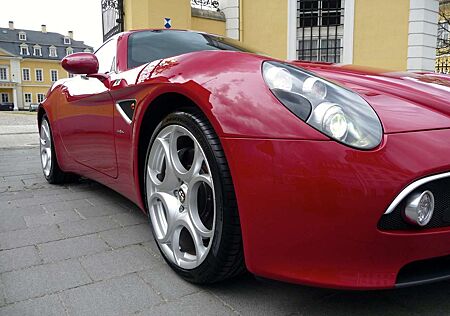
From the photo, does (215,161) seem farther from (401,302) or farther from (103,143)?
(103,143)

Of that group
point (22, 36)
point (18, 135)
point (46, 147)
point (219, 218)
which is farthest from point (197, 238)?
point (22, 36)

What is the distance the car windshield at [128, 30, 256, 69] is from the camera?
102 inches

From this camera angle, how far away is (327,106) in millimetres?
1351

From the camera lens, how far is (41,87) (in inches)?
2657

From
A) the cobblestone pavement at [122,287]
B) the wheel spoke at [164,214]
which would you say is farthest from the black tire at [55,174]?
the wheel spoke at [164,214]

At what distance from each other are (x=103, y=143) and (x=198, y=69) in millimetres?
1141

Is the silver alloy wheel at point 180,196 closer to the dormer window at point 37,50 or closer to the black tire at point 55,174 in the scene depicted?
the black tire at point 55,174

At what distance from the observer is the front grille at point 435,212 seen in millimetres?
1229

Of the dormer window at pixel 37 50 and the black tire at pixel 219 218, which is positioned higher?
the dormer window at pixel 37 50

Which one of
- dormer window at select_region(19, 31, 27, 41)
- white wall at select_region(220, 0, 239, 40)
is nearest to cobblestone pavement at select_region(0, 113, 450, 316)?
white wall at select_region(220, 0, 239, 40)

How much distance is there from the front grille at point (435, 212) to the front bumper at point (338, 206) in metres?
0.02

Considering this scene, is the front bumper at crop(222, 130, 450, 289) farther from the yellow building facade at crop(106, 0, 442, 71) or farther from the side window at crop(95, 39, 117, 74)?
the yellow building facade at crop(106, 0, 442, 71)

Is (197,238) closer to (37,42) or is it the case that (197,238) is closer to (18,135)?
(18,135)

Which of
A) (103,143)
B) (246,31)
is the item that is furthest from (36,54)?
(103,143)
